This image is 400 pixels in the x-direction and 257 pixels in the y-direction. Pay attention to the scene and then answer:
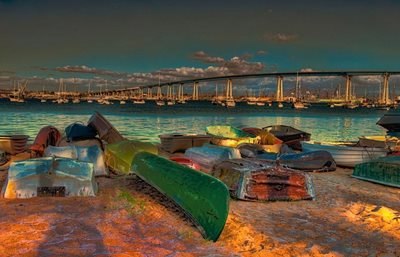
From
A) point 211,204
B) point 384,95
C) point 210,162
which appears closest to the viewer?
point 211,204

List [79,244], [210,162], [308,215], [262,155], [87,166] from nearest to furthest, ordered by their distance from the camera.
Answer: [79,244] → [308,215] → [87,166] → [210,162] → [262,155]

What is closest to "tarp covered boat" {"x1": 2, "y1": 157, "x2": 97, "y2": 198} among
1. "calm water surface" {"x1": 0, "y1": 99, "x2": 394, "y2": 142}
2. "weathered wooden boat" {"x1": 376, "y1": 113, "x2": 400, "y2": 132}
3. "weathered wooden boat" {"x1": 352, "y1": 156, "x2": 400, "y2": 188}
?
"weathered wooden boat" {"x1": 352, "y1": 156, "x2": 400, "y2": 188}

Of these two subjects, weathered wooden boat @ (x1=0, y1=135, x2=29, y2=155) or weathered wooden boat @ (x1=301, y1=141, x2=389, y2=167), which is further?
weathered wooden boat @ (x1=0, y1=135, x2=29, y2=155)

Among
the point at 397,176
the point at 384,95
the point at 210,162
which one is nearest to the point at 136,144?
the point at 210,162

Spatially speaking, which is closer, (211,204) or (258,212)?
(211,204)

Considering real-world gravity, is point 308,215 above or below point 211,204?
below

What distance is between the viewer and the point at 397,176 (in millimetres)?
14422

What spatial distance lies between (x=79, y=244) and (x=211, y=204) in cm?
257

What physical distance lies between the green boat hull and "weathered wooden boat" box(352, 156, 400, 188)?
27.3ft

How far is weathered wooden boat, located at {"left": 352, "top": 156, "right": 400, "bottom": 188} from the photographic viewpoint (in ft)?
47.6

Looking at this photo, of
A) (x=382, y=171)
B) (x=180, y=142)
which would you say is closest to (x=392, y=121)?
(x=382, y=171)

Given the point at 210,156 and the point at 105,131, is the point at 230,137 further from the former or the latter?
the point at 210,156

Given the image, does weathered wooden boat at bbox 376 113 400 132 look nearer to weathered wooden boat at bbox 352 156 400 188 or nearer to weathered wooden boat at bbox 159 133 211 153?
weathered wooden boat at bbox 352 156 400 188

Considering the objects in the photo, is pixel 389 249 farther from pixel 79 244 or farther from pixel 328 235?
pixel 79 244
